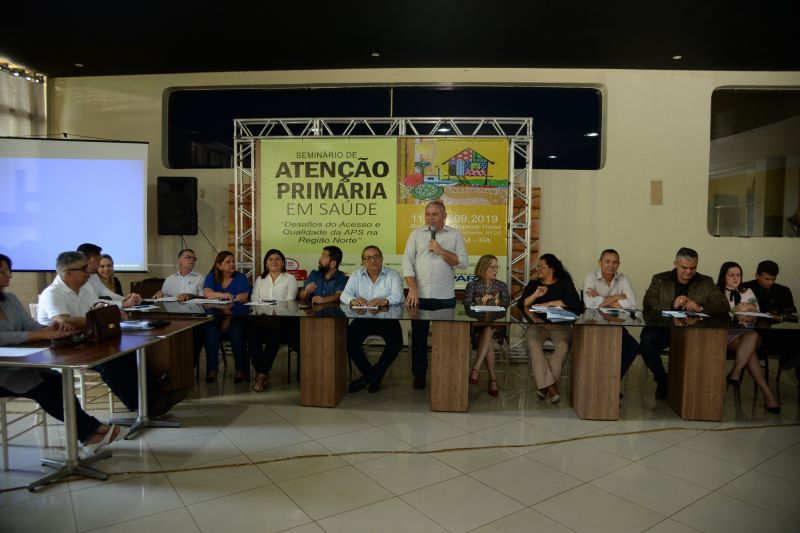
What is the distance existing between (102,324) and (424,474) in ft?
6.48

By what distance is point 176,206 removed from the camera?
18.4 ft

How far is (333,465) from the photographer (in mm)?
2797

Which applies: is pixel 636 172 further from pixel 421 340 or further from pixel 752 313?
pixel 421 340

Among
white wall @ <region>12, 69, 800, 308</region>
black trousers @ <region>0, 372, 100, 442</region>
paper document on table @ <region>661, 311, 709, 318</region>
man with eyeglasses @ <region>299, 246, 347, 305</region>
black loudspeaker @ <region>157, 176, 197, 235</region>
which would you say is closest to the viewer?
black trousers @ <region>0, 372, 100, 442</region>

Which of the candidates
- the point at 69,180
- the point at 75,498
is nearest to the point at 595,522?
the point at 75,498

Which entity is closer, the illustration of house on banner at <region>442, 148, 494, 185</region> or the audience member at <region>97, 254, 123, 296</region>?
the audience member at <region>97, 254, 123, 296</region>

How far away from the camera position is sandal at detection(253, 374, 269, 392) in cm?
417

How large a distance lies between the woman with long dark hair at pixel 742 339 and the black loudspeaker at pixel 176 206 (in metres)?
5.23

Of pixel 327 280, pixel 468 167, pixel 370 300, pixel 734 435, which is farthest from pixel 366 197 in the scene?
pixel 734 435

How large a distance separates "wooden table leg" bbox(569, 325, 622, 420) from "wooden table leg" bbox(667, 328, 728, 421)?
504 millimetres

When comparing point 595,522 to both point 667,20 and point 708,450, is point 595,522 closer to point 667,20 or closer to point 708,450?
point 708,450

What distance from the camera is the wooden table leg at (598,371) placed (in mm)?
3520

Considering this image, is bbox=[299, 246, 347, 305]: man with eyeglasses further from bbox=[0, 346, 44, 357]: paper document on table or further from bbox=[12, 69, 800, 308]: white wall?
bbox=[12, 69, 800, 308]: white wall

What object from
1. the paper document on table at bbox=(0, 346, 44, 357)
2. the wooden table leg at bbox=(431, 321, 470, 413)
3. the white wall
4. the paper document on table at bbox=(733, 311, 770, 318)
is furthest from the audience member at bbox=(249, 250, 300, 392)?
the paper document on table at bbox=(733, 311, 770, 318)
